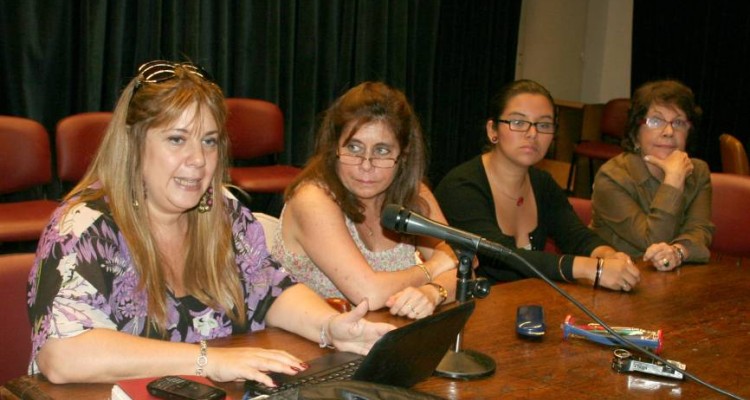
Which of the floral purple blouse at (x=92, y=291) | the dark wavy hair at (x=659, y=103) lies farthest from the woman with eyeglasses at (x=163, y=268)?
the dark wavy hair at (x=659, y=103)

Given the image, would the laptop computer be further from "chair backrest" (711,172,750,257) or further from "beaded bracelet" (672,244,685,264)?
"chair backrest" (711,172,750,257)

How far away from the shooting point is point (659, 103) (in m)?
3.47

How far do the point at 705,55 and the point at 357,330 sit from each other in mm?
5788

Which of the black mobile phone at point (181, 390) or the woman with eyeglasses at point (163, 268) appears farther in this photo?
the woman with eyeglasses at point (163, 268)

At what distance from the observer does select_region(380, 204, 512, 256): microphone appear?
5.92 feet

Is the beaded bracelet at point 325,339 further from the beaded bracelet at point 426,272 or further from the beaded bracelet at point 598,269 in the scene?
the beaded bracelet at point 598,269

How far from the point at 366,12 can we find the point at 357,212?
3538mm

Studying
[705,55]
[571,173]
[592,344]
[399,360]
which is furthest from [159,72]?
[705,55]

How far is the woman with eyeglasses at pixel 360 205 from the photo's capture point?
2.56 m

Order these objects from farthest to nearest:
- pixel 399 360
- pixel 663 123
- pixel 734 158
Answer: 1. pixel 734 158
2. pixel 663 123
3. pixel 399 360

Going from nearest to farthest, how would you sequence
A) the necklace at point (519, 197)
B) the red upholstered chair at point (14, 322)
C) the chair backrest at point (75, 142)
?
1. the red upholstered chair at point (14, 322)
2. the necklace at point (519, 197)
3. the chair backrest at point (75, 142)

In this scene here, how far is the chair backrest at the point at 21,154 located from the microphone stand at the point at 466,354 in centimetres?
278

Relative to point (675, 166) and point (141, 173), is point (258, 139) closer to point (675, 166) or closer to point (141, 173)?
point (675, 166)

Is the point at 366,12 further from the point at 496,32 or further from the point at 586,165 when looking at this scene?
the point at 586,165
